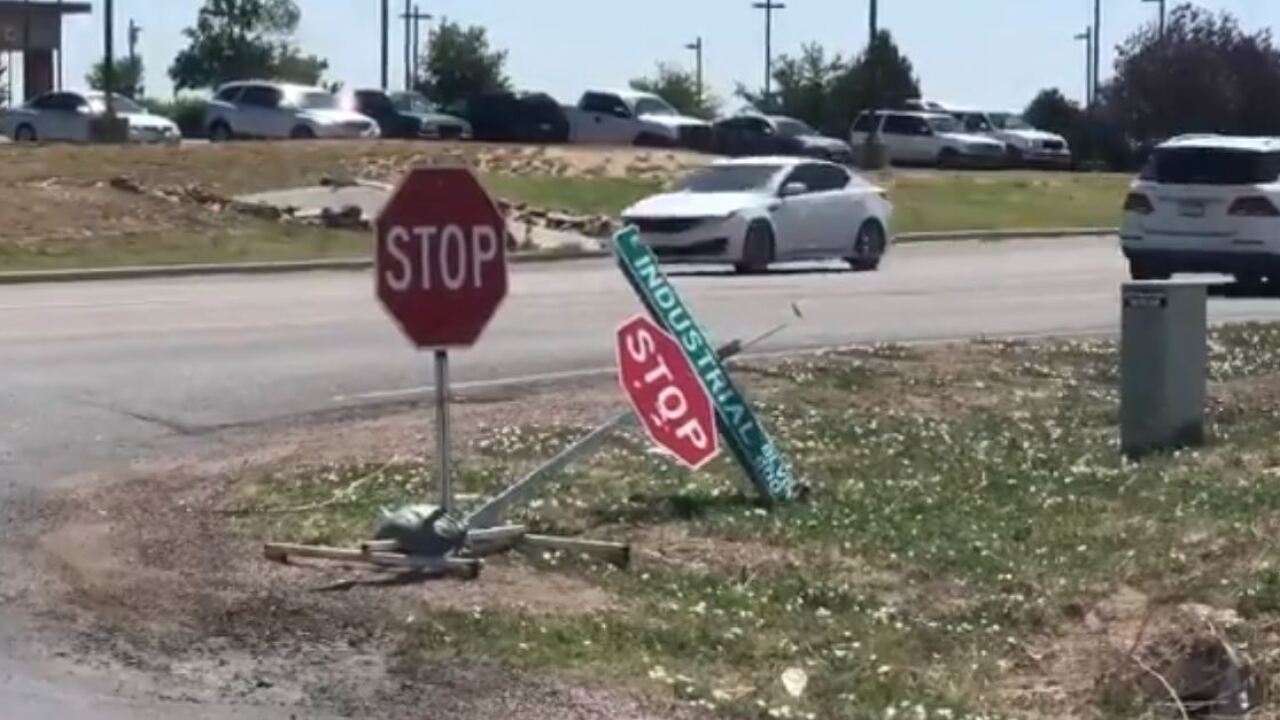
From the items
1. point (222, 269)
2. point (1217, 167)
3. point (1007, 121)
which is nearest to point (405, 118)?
point (1007, 121)

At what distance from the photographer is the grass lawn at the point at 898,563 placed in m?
8.67

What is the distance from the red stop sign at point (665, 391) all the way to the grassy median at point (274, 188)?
1767 cm

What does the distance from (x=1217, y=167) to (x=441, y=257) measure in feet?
61.2

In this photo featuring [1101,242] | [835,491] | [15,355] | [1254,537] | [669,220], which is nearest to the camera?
[1254,537]

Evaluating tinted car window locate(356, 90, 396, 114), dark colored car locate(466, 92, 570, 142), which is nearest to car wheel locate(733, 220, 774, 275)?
dark colored car locate(466, 92, 570, 142)

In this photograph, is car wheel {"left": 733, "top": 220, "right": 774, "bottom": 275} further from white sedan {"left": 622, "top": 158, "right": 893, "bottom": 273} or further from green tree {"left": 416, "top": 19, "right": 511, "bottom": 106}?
green tree {"left": 416, "top": 19, "right": 511, "bottom": 106}

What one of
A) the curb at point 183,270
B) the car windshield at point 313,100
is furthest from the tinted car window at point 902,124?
the curb at point 183,270

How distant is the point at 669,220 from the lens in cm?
3167

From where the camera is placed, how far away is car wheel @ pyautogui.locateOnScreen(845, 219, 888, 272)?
34.5 meters

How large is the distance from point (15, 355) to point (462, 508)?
785 cm

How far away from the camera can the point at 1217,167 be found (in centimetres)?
2788

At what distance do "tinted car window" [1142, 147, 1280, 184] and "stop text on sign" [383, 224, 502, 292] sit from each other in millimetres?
18408

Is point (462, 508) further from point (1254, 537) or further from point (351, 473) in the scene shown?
point (1254, 537)

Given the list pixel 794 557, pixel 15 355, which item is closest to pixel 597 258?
pixel 15 355
